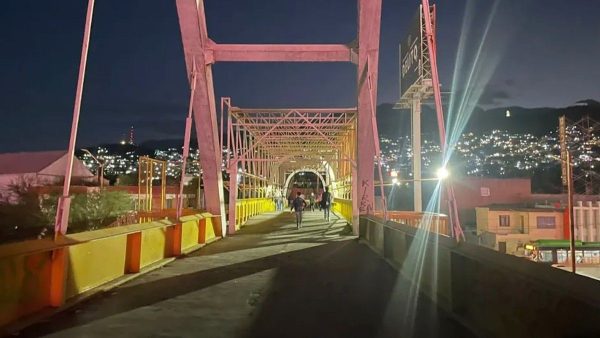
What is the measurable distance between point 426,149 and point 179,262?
Answer: 96.1 m

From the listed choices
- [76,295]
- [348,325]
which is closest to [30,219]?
[76,295]

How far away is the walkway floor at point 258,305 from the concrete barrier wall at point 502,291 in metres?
0.33

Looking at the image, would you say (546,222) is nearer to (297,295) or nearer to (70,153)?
(297,295)

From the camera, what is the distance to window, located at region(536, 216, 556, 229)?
1374 inches

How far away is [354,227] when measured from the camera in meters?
20.2

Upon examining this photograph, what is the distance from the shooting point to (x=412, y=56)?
32125 millimetres

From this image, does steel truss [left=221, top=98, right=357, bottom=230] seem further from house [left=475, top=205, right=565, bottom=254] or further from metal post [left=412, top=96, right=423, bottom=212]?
house [left=475, top=205, right=565, bottom=254]

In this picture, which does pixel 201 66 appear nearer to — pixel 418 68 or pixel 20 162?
pixel 418 68

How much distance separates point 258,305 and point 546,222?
32136 millimetres

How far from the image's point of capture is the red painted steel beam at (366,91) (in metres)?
17.2

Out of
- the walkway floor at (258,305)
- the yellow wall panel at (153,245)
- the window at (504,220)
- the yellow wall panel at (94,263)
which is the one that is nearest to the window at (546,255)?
the window at (504,220)

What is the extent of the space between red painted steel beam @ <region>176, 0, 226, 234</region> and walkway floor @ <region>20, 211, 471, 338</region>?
6.10 m

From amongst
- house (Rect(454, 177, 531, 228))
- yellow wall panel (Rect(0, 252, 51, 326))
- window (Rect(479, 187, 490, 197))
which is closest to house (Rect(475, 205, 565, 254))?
window (Rect(479, 187, 490, 197))

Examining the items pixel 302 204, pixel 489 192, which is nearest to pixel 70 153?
pixel 302 204
